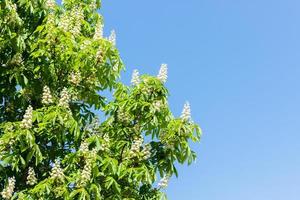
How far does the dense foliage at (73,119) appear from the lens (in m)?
9.17

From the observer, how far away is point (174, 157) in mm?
9820

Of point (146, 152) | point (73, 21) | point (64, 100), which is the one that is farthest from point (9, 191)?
point (73, 21)

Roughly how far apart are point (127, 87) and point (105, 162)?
82.2 inches

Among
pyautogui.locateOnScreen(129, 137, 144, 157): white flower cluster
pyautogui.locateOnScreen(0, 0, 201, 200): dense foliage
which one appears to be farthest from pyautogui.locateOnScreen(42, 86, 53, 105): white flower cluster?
pyautogui.locateOnScreen(129, 137, 144, 157): white flower cluster

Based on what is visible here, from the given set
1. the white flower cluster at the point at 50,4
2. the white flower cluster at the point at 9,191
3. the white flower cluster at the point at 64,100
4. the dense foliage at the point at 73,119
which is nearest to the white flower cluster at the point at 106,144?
the dense foliage at the point at 73,119

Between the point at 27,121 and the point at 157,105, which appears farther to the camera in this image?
the point at 157,105

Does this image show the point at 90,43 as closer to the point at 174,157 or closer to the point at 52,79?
the point at 52,79

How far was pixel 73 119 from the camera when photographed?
9.66 metres

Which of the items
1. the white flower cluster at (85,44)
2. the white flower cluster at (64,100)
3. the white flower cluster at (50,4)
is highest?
the white flower cluster at (50,4)

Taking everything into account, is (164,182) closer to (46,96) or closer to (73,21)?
(46,96)

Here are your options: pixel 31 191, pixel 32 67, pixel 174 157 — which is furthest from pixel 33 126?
pixel 174 157

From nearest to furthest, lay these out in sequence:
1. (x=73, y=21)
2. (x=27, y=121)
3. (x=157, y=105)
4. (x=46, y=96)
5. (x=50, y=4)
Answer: (x=27, y=121) → (x=157, y=105) → (x=46, y=96) → (x=73, y=21) → (x=50, y=4)

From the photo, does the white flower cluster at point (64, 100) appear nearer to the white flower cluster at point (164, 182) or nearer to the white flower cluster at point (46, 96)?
the white flower cluster at point (46, 96)

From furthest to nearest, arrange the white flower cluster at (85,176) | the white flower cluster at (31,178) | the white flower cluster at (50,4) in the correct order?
the white flower cluster at (50,4) → the white flower cluster at (31,178) → the white flower cluster at (85,176)
